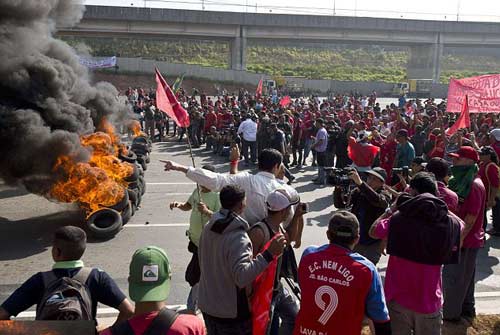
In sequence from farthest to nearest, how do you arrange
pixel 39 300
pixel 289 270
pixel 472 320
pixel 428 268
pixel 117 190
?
1. pixel 117 190
2. pixel 472 320
3. pixel 289 270
4. pixel 428 268
5. pixel 39 300

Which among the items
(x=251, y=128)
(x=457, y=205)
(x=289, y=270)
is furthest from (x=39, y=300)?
(x=251, y=128)

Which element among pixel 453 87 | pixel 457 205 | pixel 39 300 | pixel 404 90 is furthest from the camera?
pixel 404 90

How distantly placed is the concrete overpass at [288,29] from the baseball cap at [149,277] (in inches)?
1967

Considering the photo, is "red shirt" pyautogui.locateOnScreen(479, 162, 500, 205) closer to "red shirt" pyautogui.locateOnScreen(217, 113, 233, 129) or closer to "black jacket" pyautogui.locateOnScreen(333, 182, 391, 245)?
"black jacket" pyautogui.locateOnScreen(333, 182, 391, 245)

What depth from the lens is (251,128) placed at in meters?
17.3

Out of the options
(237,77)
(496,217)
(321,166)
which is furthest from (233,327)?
(237,77)

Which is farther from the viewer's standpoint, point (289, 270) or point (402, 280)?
point (289, 270)

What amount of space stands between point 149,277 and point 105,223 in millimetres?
6625

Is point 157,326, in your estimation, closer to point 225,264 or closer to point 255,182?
point 225,264

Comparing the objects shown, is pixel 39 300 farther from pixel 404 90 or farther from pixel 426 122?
pixel 404 90

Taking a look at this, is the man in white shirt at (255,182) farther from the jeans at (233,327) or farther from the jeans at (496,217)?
the jeans at (496,217)

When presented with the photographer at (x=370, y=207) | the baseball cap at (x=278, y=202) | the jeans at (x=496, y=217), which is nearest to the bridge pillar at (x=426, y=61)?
the jeans at (x=496, y=217)

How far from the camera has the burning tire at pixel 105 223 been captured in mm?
8984

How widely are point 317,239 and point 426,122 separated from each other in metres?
8.62
